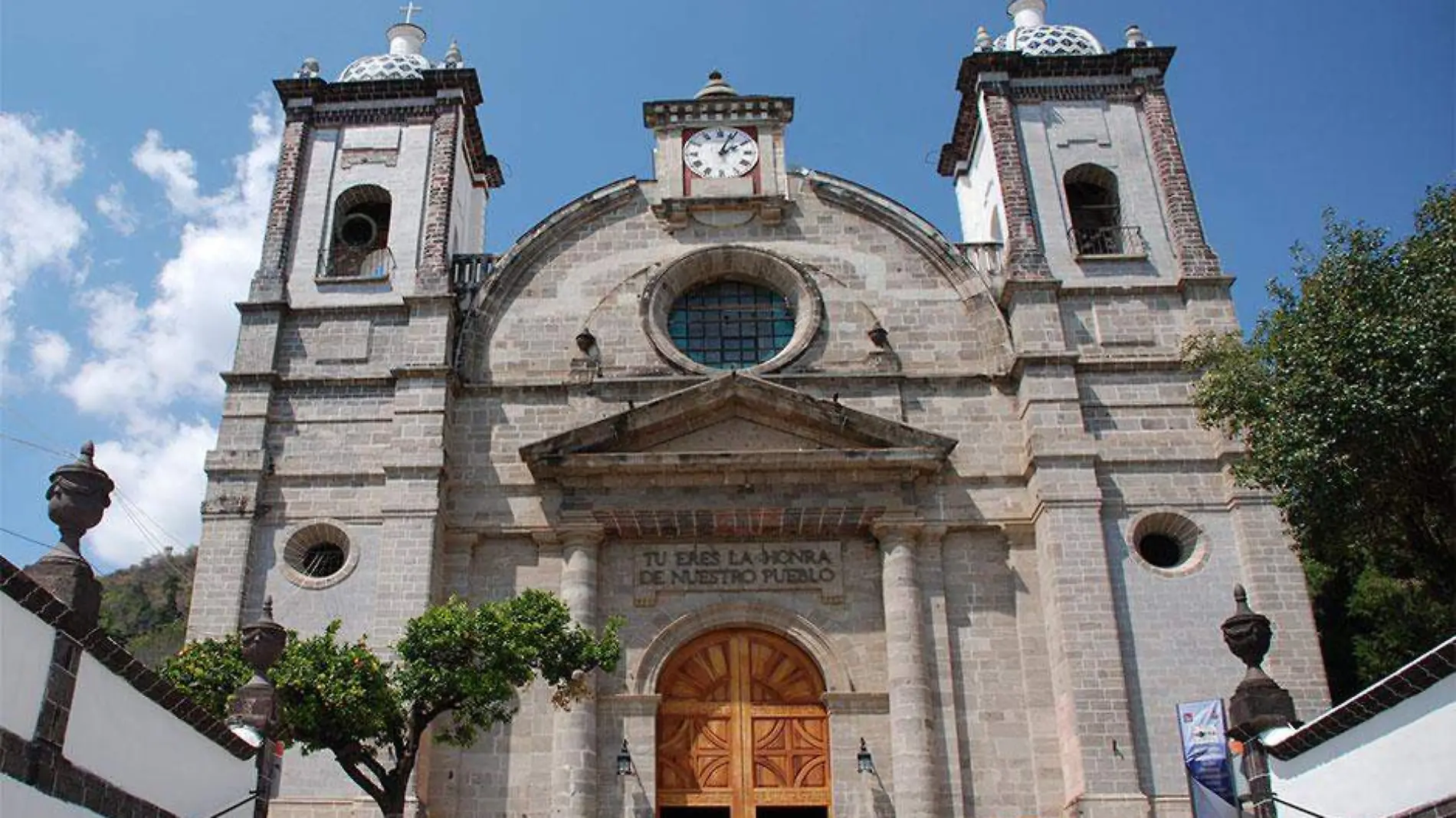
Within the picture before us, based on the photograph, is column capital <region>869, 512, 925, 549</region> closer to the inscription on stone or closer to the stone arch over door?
the inscription on stone

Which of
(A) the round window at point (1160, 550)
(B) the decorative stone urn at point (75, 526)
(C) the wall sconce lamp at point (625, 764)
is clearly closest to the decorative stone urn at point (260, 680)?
(B) the decorative stone urn at point (75, 526)

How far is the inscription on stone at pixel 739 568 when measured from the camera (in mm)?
18859

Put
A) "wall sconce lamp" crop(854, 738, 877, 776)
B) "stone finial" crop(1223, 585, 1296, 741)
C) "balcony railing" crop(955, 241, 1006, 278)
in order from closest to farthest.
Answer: "stone finial" crop(1223, 585, 1296, 741) → "wall sconce lamp" crop(854, 738, 877, 776) → "balcony railing" crop(955, 241, 1006, 278)

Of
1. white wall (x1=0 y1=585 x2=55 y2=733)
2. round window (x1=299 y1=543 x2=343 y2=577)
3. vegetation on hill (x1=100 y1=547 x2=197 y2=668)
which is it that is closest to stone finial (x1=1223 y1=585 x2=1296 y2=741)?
white wall (x1=0 y1=585 x2=55 y2=733)

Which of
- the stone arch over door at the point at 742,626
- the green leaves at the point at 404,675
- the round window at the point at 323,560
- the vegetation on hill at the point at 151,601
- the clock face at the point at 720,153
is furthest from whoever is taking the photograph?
the vegetation on hill at the point at 151,601

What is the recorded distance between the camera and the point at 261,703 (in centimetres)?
1268

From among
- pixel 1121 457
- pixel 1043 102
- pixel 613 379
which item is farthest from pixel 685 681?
pixel 1043 102

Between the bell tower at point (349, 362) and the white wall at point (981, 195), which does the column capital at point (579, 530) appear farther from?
the white wall at point (981, 195)

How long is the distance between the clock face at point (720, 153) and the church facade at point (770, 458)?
62mm

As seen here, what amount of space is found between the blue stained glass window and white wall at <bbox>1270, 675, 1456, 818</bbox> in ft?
37.7

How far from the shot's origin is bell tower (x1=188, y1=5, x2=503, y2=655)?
18.5 metres

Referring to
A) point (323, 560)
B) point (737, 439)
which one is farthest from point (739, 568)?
point (323, 560)

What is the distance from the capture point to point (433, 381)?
19734 millimetres

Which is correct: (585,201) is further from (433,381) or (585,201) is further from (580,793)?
(580,793)
